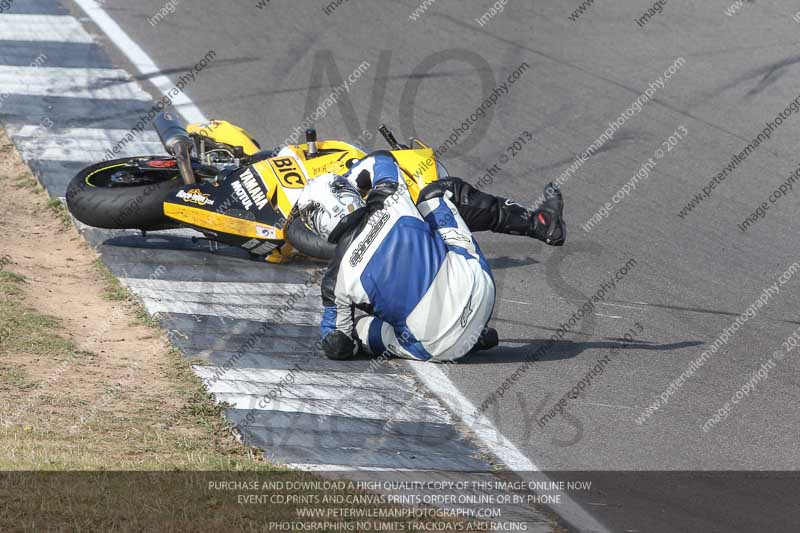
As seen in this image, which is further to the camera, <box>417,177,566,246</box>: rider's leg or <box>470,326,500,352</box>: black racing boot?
<box>417,177,566,246</box>: rider's leg

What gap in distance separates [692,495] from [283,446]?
218 centimetres

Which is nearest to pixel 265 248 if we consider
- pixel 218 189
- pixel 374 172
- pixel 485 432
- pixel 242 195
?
pixel 242 195

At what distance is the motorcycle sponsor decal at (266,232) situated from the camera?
8289 millimetres

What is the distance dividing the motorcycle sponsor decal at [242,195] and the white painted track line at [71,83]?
→ 436 centimetres

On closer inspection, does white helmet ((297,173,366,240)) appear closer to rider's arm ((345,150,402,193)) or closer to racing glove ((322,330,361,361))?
rider's arm ((345,150,402,193))

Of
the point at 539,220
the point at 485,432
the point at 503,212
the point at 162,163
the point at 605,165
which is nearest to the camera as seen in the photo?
the point at 485,432

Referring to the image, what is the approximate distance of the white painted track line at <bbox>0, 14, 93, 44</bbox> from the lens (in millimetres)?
13938

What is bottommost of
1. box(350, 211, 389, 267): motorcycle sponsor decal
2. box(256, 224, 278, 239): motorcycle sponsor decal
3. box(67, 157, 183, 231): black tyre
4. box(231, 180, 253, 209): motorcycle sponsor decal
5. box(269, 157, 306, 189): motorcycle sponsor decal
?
box(67, 157, 183, 231): black tyre

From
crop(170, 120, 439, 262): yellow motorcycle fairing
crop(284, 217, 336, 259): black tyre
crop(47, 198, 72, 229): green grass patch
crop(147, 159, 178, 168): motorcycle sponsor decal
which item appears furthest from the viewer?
crop(47, 198, 72, 229): green grass patch

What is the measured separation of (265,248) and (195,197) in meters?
0.68

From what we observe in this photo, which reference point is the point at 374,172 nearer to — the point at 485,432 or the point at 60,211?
the point at 485,432

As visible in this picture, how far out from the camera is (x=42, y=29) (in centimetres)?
1428

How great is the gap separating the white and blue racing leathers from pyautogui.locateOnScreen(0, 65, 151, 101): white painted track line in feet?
21.0

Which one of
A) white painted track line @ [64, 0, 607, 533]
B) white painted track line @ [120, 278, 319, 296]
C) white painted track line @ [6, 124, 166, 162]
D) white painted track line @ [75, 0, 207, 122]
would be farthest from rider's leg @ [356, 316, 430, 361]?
white painted track line @ [75, 0, 207, 122]
